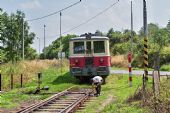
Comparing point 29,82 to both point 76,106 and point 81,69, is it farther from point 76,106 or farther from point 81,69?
point 76,106

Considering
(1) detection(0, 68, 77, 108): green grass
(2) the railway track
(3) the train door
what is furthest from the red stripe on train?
(2) the railway track

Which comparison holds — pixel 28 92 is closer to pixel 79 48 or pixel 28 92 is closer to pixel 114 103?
pixel 79 48

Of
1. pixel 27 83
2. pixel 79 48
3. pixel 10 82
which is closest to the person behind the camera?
pixel 79 48

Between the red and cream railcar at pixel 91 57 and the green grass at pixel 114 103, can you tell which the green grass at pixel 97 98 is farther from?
the red and cream railcar at pixel 91 57

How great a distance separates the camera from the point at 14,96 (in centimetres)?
2195

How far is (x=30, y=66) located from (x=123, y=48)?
31.8m

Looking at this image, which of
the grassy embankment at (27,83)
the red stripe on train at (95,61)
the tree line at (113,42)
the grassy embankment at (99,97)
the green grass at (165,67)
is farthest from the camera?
the tree line at (113,42)

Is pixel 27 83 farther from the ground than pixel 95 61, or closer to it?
closer to it

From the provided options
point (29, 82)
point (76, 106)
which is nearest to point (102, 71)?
point (29, 82)

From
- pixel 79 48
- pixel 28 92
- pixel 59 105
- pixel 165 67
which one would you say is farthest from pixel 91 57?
pixel 165 67

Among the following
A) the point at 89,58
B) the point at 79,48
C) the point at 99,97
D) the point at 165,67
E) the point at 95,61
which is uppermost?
the point at 79,48

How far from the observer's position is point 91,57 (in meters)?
28.5

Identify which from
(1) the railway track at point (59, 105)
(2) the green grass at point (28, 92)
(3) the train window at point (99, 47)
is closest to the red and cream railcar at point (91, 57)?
(3) the train window at point (99, 47)

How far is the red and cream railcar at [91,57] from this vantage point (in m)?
28.4
